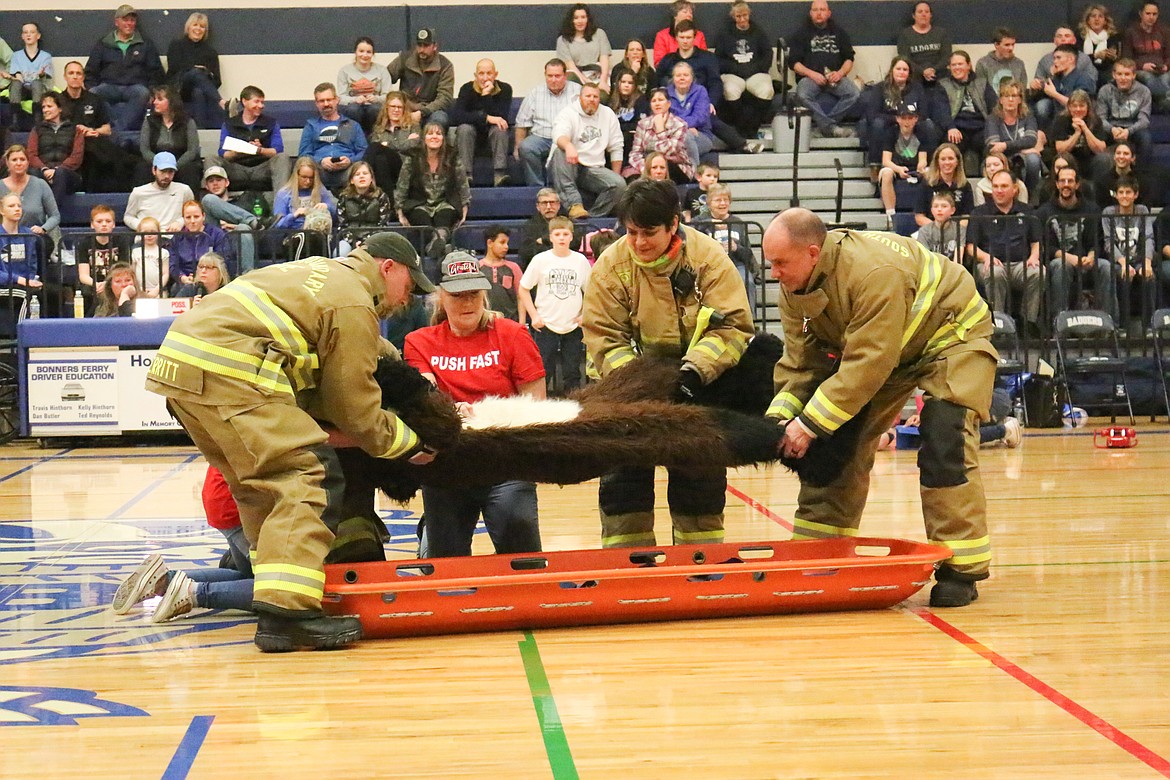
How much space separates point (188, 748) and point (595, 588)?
5.57 feet

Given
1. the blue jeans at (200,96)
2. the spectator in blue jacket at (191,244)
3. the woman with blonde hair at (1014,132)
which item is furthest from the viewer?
the blue jeans at (200,96)

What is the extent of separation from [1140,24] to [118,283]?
1121cm

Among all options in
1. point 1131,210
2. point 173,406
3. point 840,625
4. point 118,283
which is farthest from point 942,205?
point 173,406

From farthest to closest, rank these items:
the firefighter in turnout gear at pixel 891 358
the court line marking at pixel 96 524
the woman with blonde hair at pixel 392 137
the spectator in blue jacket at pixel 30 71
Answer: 1. the spectator in blue jacket at pixel 30 71
2. the woman with blonde hair at pixel 392 137
3. the court line marking at pixel 96 524
4. the firefighter in turnout gear at pixel 891 358

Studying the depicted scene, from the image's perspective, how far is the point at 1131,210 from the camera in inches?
512

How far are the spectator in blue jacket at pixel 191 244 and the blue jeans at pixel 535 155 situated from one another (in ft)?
11.3

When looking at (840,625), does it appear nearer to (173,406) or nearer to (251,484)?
(251,484)

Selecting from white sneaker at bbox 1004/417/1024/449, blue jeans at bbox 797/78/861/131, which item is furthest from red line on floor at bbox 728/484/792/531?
blue jeans at bbox 797/78/861/131

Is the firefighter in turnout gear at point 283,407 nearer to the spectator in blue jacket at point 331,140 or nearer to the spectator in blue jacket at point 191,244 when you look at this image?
the spectator in blue jacket at point 191,244

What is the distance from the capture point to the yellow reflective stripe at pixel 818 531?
5574 mm

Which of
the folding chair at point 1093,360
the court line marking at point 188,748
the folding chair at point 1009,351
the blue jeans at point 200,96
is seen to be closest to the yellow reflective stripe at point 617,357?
the court line marking at point 188,748

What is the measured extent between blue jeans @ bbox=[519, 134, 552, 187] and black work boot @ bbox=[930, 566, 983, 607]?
982 cm

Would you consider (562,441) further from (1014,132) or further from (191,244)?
(1014,132)

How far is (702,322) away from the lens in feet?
18.4
